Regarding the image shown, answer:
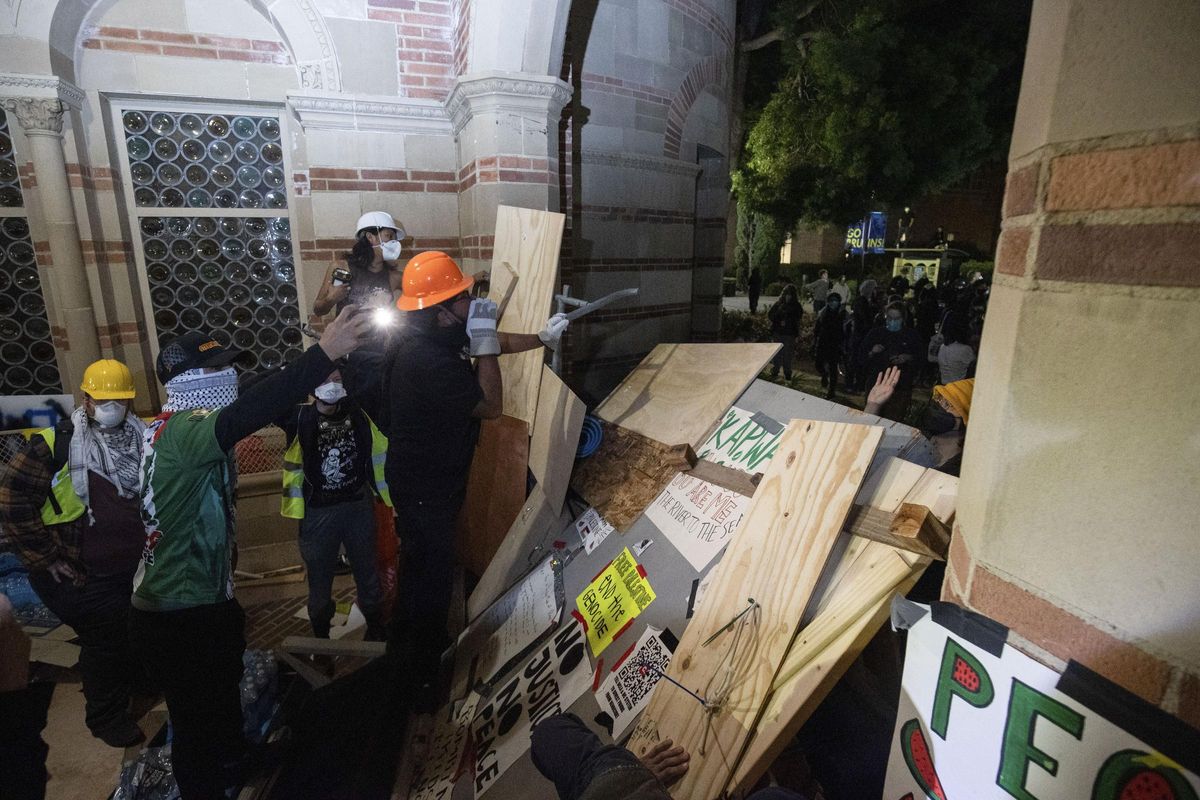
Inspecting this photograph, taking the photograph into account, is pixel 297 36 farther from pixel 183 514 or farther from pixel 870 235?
pixel 870 235

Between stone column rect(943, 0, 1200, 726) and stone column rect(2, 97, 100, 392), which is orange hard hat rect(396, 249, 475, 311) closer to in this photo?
stone column rect(943, 0, 1200, 726)

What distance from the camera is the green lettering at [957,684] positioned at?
4.03ft

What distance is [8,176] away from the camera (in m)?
4.64

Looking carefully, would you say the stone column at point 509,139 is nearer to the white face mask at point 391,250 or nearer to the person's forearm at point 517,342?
the white face mask at point 391,250

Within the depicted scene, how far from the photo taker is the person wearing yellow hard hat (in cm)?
293

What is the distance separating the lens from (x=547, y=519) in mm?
3844

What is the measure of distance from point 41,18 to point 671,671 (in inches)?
245

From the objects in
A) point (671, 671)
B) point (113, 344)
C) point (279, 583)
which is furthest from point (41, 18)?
point (671, 671)

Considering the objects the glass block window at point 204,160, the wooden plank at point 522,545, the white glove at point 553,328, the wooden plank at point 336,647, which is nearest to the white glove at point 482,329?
the white glove at point 553,328

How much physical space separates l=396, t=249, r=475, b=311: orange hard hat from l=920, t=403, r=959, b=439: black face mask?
2836 millimetres

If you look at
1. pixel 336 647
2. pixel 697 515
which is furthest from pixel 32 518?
pixel 697 515

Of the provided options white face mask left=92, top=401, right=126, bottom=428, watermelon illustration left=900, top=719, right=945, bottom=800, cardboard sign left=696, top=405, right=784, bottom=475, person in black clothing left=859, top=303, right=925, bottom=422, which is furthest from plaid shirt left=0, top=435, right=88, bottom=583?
person in black clothing left=859, top=303, right=925, bottom=422

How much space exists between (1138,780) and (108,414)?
3.98m

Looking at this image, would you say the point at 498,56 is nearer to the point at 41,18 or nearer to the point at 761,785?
the point at 41,18
